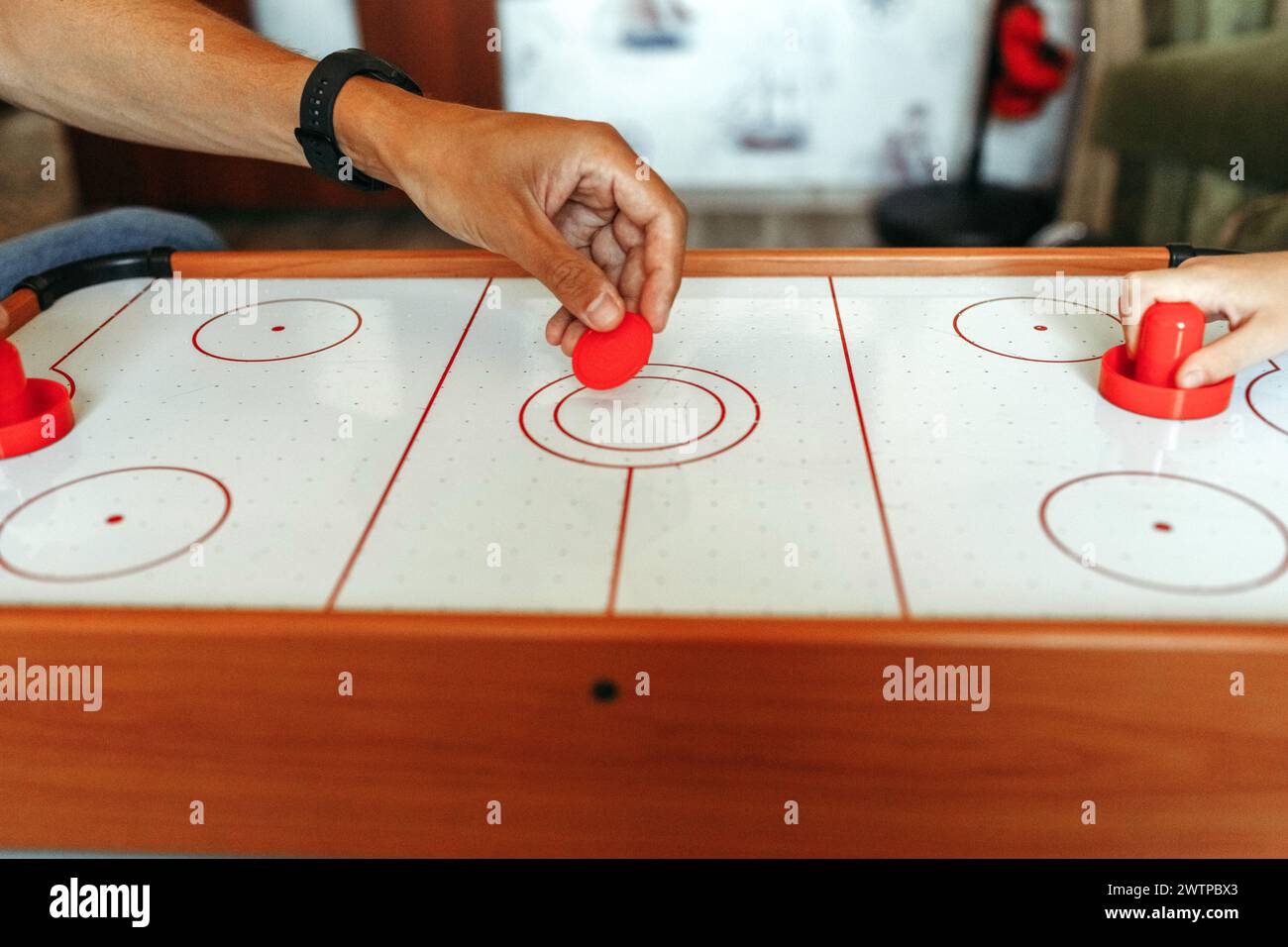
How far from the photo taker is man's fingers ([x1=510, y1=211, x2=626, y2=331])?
0.75 m

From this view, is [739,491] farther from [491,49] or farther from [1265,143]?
[491,49]

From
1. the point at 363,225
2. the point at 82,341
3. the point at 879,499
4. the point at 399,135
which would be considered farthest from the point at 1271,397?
the point at 363,225

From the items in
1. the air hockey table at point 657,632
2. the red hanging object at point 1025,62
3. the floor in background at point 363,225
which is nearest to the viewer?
the air hockey table at point 657,632

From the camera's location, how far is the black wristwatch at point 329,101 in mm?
904

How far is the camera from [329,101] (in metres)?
Answer: 0.90

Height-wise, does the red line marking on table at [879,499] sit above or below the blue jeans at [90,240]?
below

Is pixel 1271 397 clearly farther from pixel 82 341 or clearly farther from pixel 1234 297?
pixel 82 341

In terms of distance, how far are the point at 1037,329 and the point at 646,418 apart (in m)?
0.39

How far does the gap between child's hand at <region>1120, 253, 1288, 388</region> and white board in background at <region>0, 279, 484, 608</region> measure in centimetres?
56

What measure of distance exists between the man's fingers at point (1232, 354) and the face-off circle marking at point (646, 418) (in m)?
0.32

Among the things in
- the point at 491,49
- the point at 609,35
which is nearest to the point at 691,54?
the point at 609,35

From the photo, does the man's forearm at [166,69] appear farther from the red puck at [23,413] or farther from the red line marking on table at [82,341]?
the red puck at [23,413]

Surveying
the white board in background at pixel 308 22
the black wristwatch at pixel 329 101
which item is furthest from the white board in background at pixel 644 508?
the white board in background at pixel 308 22

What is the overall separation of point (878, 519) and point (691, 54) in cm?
311
